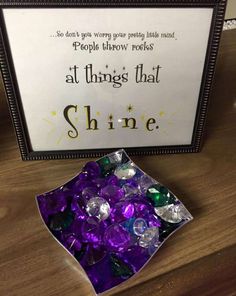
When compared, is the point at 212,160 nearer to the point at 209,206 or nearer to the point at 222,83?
the point at 209,206

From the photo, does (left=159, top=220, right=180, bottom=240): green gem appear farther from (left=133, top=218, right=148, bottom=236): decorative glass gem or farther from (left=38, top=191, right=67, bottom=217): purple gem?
(left=38, top=191, right=67, bottom=217): purple gem

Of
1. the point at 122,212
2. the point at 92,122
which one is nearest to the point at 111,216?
the point at 122,212

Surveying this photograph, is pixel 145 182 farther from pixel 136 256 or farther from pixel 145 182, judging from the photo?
pixel 136 256

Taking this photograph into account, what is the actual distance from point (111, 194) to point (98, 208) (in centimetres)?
3

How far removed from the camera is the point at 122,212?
0.46m

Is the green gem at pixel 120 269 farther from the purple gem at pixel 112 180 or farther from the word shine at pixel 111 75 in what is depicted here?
the word shine at pixel 111 75

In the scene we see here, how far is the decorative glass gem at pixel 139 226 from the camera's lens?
1.43 feet

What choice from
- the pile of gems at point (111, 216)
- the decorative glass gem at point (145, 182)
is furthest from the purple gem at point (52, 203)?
the decorative glass gem at point (145, 182)

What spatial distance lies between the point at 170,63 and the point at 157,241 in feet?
0.72

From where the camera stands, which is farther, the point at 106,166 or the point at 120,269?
the point at 106,166

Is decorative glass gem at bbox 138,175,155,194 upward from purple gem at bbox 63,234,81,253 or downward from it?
upward

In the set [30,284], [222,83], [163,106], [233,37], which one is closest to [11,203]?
[30,284]

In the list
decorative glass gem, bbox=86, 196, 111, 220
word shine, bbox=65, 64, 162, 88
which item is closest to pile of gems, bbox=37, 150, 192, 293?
decorative glass gem, bbox=86, 196, 111, 220

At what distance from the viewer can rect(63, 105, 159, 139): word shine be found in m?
0.50
